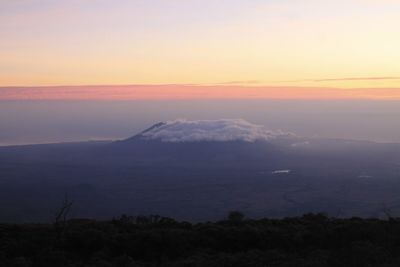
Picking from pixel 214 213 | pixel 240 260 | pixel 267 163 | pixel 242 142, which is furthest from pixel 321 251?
pixel 242 142

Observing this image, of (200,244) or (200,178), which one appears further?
(200,178)

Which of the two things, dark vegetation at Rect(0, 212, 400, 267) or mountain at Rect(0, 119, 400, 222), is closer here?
dark vegetation at Rect(0, 212, 400, 267)

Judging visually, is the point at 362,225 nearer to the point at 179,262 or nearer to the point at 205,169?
the point at 179,262

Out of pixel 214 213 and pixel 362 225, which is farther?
pixel 214 213

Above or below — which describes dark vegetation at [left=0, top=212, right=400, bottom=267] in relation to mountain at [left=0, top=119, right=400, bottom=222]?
above
